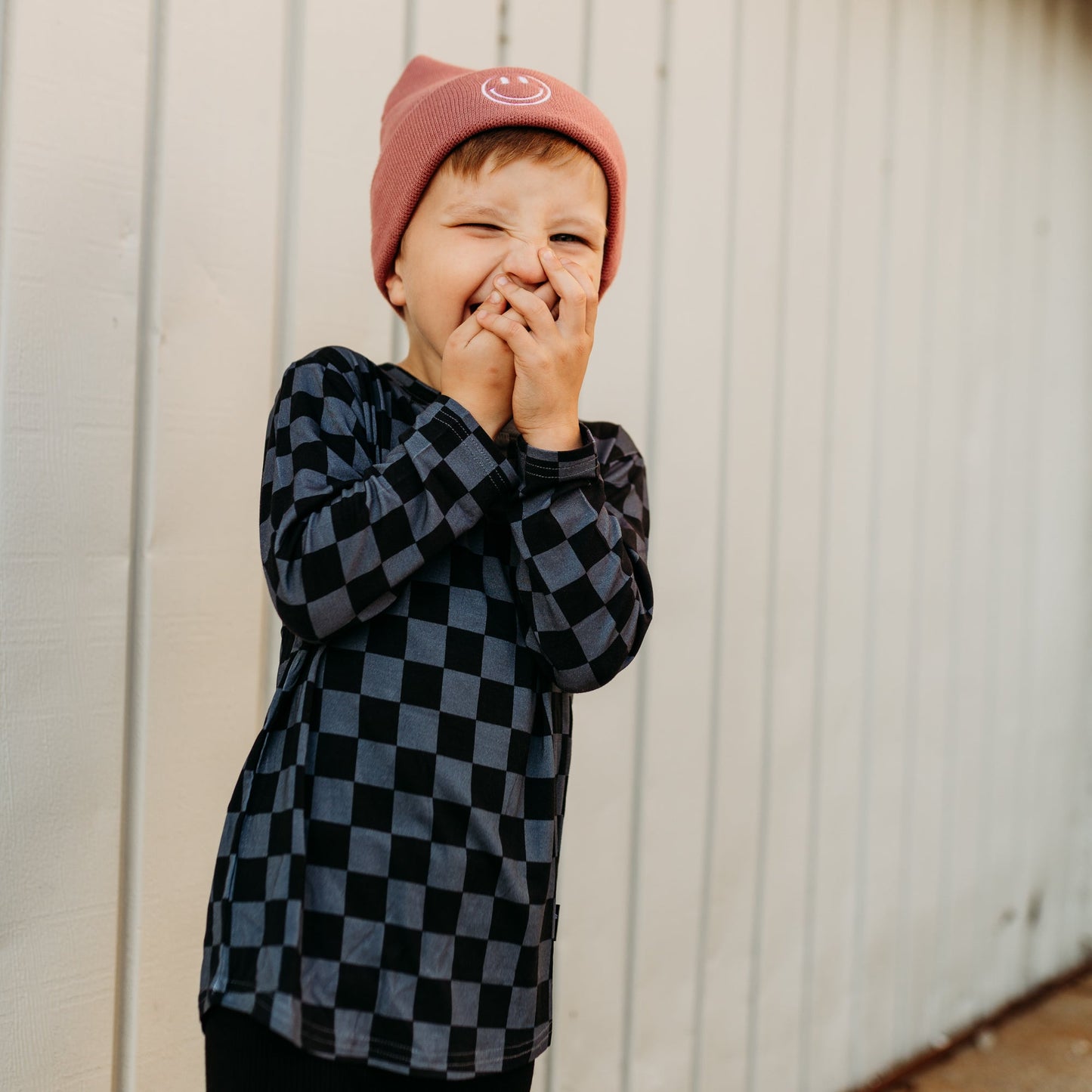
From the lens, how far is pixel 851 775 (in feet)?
8.25

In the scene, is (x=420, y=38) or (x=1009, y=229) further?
(x=1009, y=229)

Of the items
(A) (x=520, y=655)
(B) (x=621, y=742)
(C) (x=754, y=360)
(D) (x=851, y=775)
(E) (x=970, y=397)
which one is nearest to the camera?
(A) (x=520, y=655)

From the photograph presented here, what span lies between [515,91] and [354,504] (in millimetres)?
428

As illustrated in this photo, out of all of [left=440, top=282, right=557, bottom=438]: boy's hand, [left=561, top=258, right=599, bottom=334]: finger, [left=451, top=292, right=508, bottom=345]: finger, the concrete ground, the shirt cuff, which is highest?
[left=561, top=258, right=599, bottom=334]: finger

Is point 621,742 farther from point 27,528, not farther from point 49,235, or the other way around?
point 49,235

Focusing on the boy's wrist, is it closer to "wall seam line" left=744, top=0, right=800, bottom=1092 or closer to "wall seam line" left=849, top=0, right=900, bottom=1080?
"wall seam line" left=744, top=0, right=800, bottom=1092

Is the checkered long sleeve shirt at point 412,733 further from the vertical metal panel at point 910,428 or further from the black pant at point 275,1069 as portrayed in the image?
the vertical metal panel at point 910,428

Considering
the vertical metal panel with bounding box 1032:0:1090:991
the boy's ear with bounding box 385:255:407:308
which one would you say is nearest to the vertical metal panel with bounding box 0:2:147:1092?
the boy's ear with bounding box 385:255:407:308

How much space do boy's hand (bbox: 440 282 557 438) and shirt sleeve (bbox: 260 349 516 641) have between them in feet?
0.06

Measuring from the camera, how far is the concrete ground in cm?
260

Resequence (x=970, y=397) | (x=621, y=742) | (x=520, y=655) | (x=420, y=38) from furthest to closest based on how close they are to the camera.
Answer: (x=970, y=397) < (x=621, y=742) < (x=420, y=38) < (x=520, y=655)

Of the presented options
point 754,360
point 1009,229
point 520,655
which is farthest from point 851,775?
point 520,655

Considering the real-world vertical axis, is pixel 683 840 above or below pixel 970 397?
below

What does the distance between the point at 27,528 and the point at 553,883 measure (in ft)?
2.28
